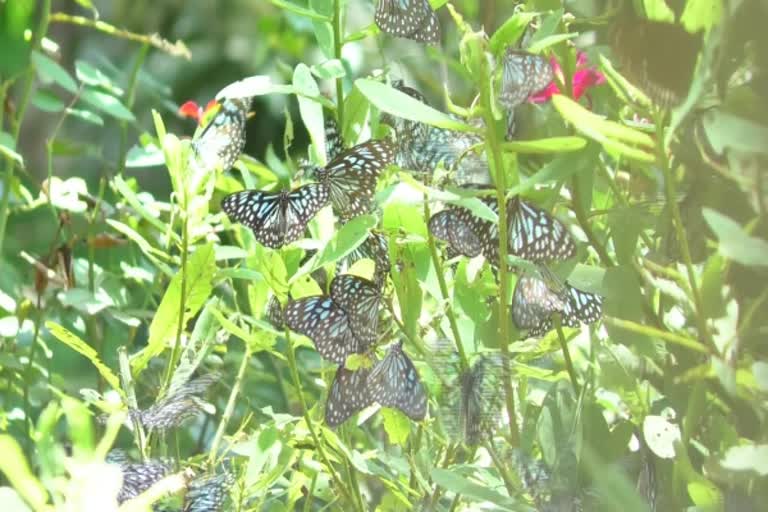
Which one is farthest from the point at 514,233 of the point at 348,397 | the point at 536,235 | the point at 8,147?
the point at 8,147

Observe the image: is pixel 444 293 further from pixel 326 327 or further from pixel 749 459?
pixel 749 459

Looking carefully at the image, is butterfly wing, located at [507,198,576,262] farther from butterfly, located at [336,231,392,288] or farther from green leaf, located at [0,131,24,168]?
green leaf, located at [0,131,24,168]

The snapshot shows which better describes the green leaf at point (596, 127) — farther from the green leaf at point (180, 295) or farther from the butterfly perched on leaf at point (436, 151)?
the green leaf at point (180, 295)

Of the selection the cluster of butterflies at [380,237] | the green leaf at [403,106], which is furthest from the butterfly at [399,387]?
the green leaf at [403,106]

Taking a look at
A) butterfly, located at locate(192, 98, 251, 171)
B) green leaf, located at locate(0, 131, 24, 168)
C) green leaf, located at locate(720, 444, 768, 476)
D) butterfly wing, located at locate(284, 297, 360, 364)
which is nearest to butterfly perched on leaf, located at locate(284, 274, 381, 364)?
butterfly wing, located at locate(284, 297, 360, 364)

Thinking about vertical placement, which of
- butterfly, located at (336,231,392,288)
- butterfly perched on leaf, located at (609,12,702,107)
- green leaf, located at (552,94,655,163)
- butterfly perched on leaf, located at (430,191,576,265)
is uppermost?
butterfly perched on leaf, located at (609,12,702,107)

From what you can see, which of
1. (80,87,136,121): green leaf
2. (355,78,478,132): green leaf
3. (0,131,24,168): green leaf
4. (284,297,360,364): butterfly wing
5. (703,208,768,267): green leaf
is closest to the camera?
(703,208,768,267): green leaf

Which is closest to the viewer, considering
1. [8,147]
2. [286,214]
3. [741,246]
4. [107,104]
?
[741,246]

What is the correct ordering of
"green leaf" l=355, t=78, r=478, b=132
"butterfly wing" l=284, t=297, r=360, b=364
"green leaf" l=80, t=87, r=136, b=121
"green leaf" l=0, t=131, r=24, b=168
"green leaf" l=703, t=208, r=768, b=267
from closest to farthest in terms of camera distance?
"green leaf" l=703, t=208, r=768, b=267 → "green leaf" l=355, t=78, r=478, b=132 → "butterfly wing" l=284, t=297, r=360, b=364 → "green leaf" l=0, t=131, r=24, b=168 → "green leaf" l=80, t=87, r=136, b=121
